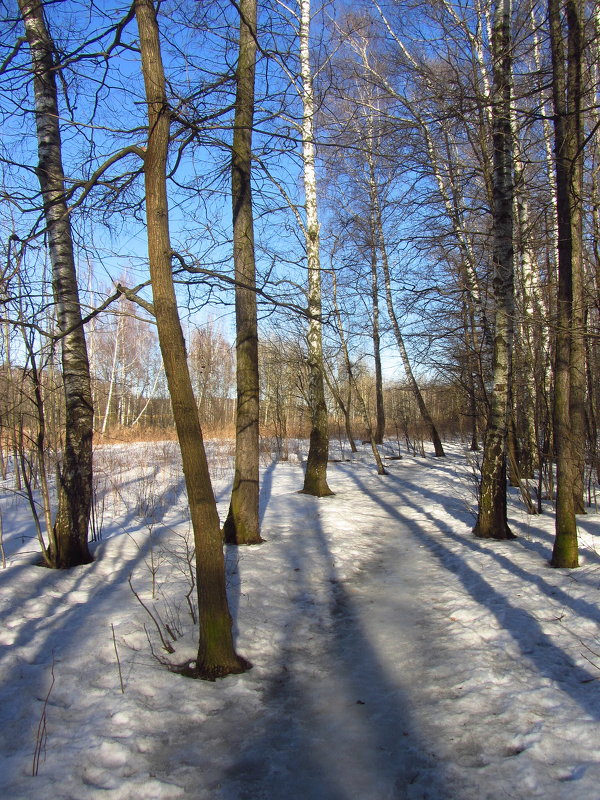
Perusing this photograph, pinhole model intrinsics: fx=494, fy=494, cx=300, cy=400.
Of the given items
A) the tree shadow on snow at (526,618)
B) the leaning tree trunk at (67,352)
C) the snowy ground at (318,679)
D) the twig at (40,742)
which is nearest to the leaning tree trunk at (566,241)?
the snowy ground at (318,679)

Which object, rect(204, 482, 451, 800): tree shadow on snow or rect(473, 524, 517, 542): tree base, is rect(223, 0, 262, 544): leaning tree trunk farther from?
rect(473, 524, 517, 542): tree base

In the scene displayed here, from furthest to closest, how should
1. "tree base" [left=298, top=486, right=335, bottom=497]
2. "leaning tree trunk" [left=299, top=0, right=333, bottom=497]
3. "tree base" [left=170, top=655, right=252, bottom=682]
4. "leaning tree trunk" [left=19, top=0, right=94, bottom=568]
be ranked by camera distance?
"tree base" [left=298, top=486, right=335, bottom=497], "leaning tree trunk" [left=299, top=0, right=333, bottom=497], "leaning tree trunk" [left=19, top=0, right=94, bottom=568], "tree base" [left=170, top=655, right=252, bottom=682]

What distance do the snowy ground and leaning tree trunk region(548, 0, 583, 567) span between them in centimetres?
56

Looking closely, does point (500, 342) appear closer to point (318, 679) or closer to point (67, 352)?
point (318, 679)

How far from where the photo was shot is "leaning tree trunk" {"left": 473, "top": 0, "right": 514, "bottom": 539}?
20.4ft

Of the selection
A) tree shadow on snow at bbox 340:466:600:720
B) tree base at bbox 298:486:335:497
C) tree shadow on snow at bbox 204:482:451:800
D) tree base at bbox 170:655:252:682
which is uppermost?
tree base at bbox 298:486:335:497

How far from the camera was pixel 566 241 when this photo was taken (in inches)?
191

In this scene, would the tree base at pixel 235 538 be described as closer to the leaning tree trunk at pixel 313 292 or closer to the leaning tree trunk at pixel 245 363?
the leaning tree trunk at pixel 245 363

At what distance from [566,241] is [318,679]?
452 centimetres

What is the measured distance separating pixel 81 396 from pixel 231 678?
11.3 feet

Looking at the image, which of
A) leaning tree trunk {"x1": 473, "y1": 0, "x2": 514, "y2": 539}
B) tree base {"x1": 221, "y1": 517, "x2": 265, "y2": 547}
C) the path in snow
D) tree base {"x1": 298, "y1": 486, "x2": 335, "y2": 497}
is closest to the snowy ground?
the path in snow

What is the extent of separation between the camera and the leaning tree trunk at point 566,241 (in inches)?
188

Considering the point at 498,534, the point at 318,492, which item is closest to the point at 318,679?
the point at 498,534

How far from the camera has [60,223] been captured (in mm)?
5457
